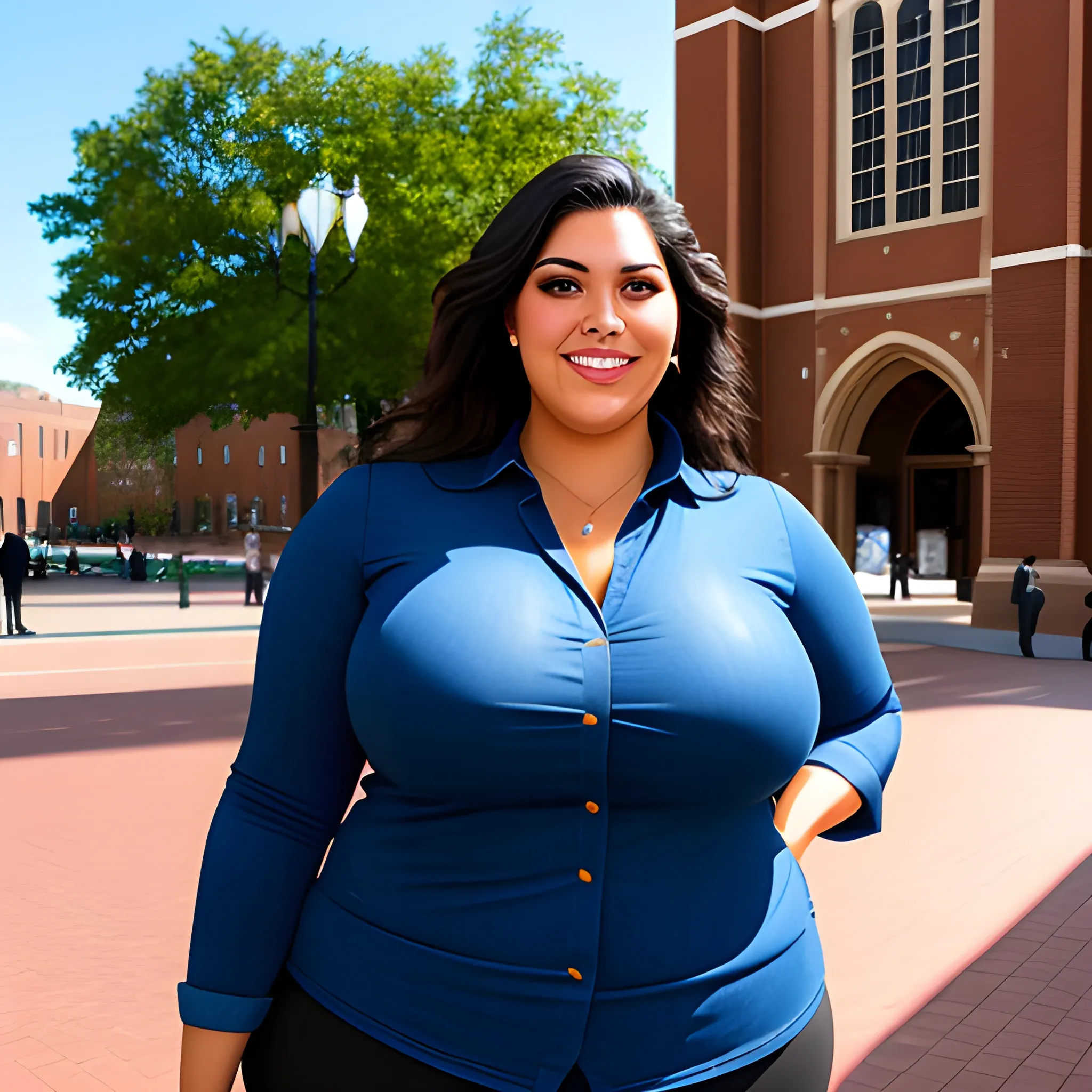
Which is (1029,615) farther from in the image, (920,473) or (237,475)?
(237,475)

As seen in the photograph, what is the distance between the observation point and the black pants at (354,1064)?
54.3 inches

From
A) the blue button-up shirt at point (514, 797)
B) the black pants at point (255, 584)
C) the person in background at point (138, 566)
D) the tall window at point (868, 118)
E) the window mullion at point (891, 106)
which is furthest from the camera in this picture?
the person in background at point (138, 566)

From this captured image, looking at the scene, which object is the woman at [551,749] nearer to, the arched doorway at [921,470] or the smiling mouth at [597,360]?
the smiling mouth at [597,360]

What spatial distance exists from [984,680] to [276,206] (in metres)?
18.3

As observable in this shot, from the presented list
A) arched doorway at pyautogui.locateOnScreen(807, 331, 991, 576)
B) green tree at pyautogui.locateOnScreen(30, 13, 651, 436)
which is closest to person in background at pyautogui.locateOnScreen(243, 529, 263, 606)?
green tree at pyautogui.locateOnScreen(30, 13, 651, 436)

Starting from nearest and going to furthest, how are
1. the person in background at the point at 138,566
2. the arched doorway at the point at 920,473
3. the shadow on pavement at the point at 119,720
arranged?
the shadow on pavement at the point at 119,720
the arched doorway at the point at 920,473
the person in background at the point at 138,566

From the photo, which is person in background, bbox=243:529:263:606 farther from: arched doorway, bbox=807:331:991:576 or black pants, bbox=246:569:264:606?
arched doorway, bbox=807:331:991:576

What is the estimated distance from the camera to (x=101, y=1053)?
378 cm

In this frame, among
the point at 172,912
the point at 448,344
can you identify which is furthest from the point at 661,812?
the point at 172,912

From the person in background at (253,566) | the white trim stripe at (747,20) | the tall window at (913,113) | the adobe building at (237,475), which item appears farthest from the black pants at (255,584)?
the adobe building at (237,475)

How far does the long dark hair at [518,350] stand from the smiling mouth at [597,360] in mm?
142

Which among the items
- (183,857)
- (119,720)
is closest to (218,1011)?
(183,857)

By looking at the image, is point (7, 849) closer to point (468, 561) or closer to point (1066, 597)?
point (468, 561)

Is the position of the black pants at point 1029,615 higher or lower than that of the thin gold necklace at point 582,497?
lower
